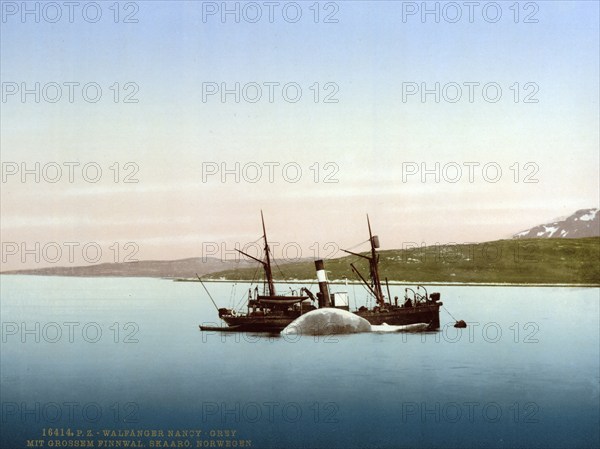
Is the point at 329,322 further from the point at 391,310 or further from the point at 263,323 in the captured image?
Result: the point at 391,310

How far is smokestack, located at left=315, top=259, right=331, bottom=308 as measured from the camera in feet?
240

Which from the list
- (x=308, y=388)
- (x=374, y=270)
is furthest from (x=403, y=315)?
(x=308, y=388)

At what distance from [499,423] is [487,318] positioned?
2563 inches

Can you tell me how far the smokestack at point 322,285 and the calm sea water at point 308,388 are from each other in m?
3.60

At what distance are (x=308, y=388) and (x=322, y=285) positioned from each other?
2290 cm

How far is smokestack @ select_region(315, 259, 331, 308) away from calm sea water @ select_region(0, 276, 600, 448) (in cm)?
360

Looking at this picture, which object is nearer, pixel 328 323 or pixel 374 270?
pixel 328 323

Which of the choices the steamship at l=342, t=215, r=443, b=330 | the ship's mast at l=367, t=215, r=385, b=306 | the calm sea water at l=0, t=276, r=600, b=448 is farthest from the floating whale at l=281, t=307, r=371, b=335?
the ship's mast at l=367, t=215, r=385, b=306

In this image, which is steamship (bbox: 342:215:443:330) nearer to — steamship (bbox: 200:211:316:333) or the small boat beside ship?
the small boat beside ship

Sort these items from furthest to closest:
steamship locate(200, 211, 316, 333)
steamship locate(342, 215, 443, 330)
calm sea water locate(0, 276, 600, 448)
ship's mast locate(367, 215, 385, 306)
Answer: steamship locate(342, 215, 443, 330)
ship's mast locate(367, 215, 385, 306)
steamship locate(200, 211, 316, 333)
calm sea water locate(0, 276, 600, 448)

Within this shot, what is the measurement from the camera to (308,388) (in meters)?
51.1

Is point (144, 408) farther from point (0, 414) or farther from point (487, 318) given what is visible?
point (487, 318)

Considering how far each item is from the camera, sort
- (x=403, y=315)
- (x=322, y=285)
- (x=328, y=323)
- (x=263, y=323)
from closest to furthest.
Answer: (x=322, y=285) < (x=263, y=323) < (x=328, y=323) < (x=403, y=315)

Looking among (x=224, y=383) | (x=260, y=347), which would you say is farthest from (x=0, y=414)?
(x=260, y=347)
